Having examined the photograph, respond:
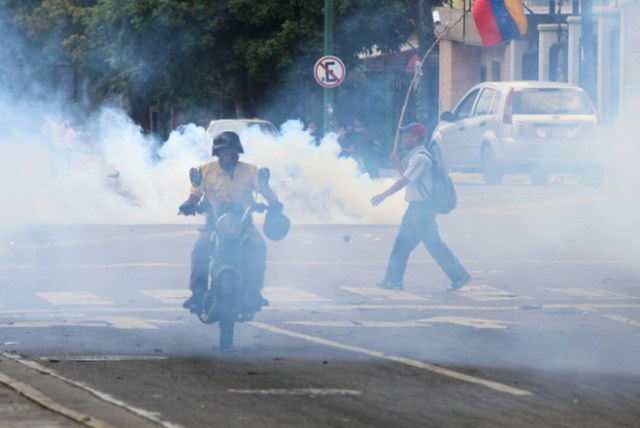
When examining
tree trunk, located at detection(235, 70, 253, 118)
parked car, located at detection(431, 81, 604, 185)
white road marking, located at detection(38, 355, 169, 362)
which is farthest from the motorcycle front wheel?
tree trunk, located at detection(235, 70, 253, 118)

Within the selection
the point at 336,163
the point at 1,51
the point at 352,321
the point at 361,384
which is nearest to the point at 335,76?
the point at 336,163

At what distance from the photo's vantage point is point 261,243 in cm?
1174

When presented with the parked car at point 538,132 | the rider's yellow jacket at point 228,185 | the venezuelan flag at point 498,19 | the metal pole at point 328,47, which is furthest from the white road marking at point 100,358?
the venezuelan flag at point 498,19

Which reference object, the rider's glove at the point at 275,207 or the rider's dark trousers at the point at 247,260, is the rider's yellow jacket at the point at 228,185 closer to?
the rider's glove at the point at 275,207

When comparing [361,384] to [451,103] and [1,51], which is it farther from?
[451,103]

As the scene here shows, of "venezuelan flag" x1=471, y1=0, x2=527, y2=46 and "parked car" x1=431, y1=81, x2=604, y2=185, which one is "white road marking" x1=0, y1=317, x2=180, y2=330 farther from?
"venezuelan flag" x1=471, y1=0, x2=527, y2=46

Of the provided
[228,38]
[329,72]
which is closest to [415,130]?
[329,72]

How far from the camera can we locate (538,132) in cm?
3038

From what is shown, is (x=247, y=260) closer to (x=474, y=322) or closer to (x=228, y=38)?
(x=474, y=322)

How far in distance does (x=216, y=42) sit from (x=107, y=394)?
127 ft

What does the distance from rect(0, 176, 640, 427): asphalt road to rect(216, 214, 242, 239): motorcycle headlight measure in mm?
762

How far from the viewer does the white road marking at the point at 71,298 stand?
14614 mm

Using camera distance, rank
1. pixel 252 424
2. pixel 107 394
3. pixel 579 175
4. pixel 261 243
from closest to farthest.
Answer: pixel 252 424 < pixel 107 394 < pixel 261 243 < pixel 579 175

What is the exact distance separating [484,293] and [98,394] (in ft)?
22.1
